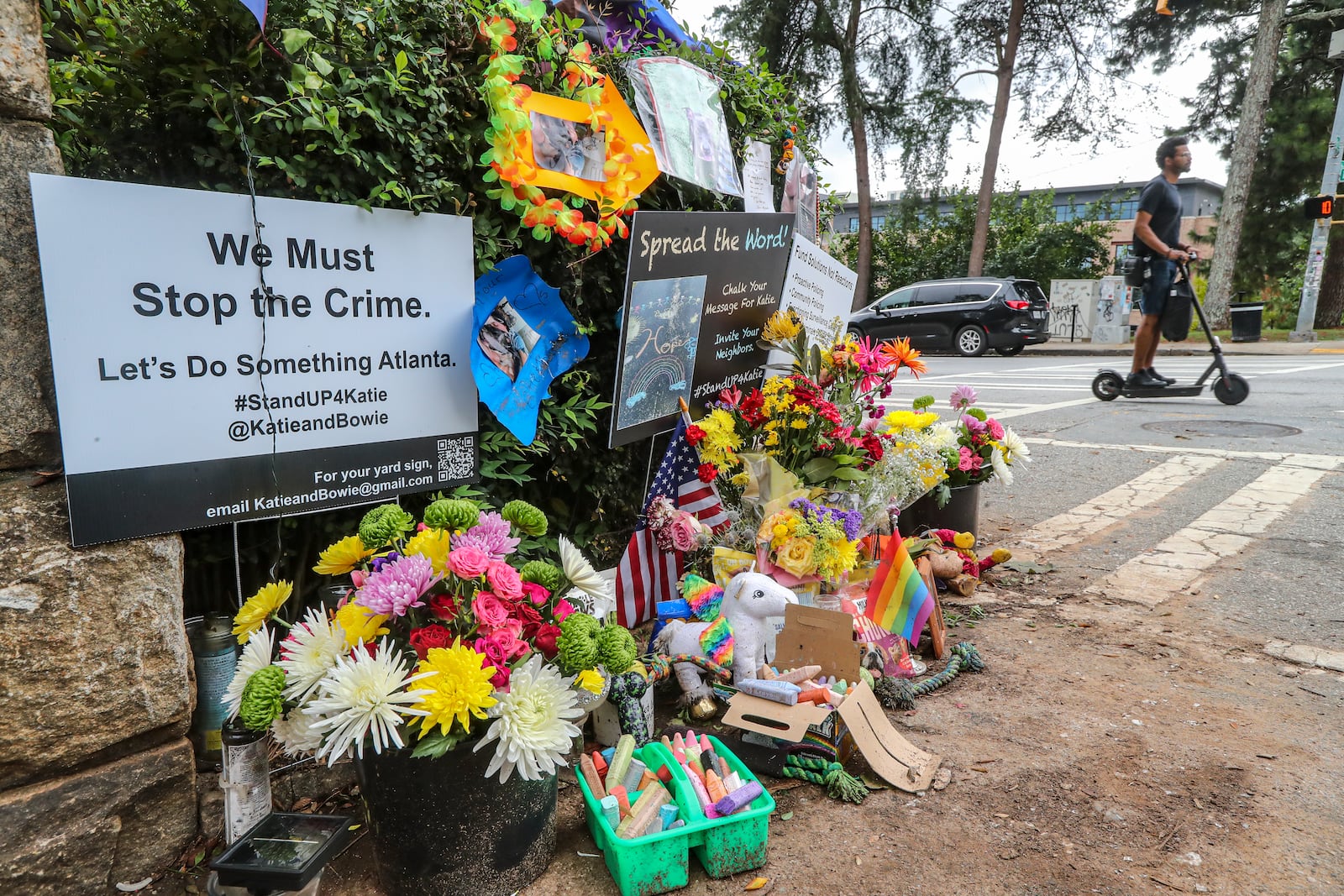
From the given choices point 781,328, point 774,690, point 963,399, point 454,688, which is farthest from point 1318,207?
point 454,688

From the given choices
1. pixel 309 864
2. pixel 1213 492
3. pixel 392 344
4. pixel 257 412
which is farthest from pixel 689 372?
pixel 1213 492

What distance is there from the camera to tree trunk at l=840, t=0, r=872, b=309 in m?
19.9

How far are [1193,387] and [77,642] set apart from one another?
965 cm

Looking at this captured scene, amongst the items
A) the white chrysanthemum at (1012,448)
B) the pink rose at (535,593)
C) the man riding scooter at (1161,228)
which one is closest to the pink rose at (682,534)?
the pink rose at (535,593)

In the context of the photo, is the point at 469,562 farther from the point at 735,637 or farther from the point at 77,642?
the point at 735,637

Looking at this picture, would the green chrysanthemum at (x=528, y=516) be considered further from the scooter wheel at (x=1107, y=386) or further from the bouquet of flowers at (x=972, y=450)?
the scooter wheel at (x=1107, y=386)

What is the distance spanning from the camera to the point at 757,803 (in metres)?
1.96

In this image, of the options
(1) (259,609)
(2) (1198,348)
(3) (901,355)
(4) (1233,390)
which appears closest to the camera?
(1) (259,609)

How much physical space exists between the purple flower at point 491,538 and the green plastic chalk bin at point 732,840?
81cm

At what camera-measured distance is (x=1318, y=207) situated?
14281 mm

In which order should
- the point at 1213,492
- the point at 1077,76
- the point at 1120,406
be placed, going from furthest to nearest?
the point at 1077,76, the point at 1120,406, the point at 1213,492

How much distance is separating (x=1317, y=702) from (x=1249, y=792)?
767 millimetres

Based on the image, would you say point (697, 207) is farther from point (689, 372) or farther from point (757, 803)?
point (757, 803)

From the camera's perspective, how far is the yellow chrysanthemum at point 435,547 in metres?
1.87
